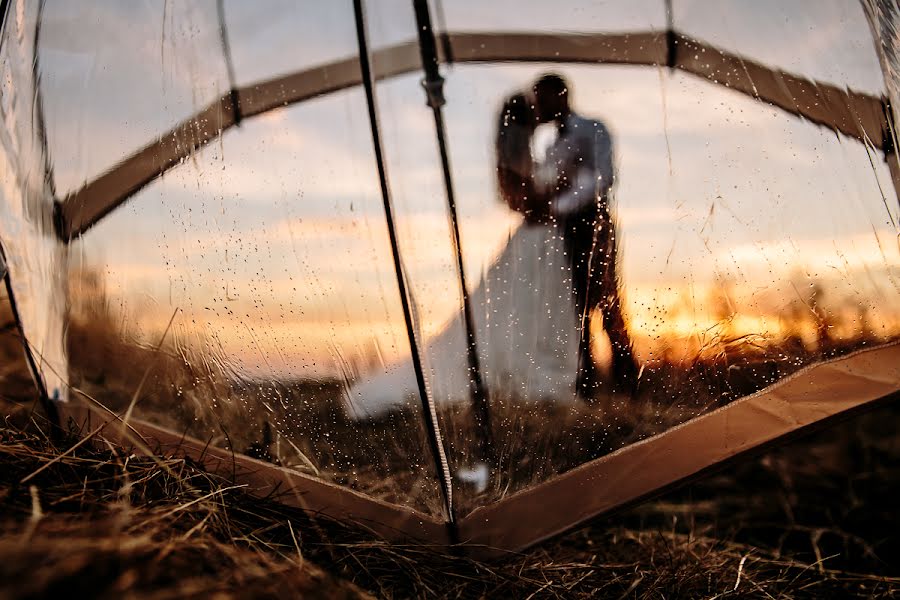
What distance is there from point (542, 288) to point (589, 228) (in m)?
0.09

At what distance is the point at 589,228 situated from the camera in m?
0.86

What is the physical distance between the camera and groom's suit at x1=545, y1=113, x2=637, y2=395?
2.76ft

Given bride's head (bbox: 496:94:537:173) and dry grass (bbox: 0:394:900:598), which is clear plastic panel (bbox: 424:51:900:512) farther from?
dry grass (bbox: 0:394:900:598)

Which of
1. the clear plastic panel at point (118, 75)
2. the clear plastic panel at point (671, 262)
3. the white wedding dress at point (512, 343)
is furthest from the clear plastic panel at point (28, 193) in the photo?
the clear plastic panel at point (671, 262)

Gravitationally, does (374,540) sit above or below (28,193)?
below

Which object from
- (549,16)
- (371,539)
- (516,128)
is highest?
(549,16)

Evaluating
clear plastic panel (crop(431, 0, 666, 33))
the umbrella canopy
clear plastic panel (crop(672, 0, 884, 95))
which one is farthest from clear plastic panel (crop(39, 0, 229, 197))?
clear plastic panel (crop(672, 0, 884, 95))

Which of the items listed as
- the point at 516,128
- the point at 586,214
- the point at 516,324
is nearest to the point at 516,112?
the point at 516,128

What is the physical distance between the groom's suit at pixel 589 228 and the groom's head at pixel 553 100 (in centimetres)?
1

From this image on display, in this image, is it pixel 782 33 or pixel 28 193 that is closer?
pixel 782 33

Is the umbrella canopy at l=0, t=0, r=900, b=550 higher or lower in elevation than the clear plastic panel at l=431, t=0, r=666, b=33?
lower

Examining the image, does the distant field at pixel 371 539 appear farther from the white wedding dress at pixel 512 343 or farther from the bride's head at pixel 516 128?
the bride's head at pixel 516 128

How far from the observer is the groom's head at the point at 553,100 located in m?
0.84

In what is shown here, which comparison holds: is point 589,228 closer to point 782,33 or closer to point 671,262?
point 671,262
